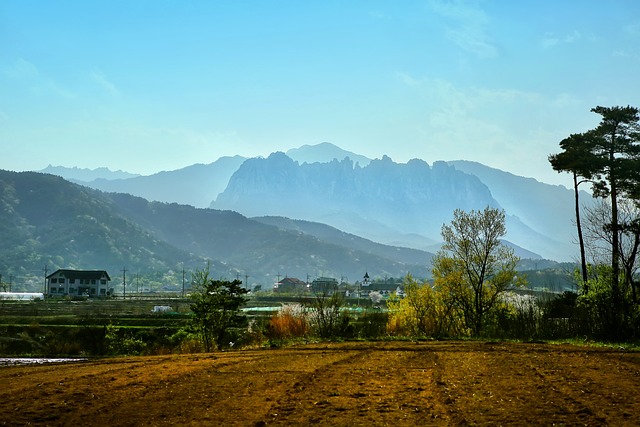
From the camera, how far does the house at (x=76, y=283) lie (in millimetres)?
141375

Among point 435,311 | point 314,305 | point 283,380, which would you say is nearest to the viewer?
point 283,380

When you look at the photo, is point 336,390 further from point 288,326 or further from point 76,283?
point 76,283

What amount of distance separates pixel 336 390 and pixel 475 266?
25.6 metres

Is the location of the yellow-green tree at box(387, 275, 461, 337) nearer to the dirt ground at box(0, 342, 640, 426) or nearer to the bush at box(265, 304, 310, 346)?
the bush at box(265, 304, 310, 346)

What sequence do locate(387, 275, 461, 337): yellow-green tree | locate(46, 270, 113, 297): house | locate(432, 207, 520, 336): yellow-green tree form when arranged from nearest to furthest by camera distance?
1. locate(387, 275, 461, 337): yellow-green tree
2. locate(432, 207, 520, 336): yellow-green tree
3. locate(46, 270, 113, 297): house

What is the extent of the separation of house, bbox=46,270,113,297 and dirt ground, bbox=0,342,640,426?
13121cm

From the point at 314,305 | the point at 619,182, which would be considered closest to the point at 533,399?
the point at 314,305

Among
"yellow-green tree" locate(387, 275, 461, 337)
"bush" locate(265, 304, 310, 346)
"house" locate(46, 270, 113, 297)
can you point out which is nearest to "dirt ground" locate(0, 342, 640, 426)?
"bush" locate(265, 304, 310, 346)

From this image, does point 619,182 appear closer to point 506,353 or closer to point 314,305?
point 314,305

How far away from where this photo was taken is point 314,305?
3144 cm

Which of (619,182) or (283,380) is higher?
(619,182)

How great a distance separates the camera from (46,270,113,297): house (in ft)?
464

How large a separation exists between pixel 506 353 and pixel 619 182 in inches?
1014

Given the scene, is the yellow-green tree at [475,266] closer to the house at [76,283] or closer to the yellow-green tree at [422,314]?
the yellow-green tree at [422,314]
